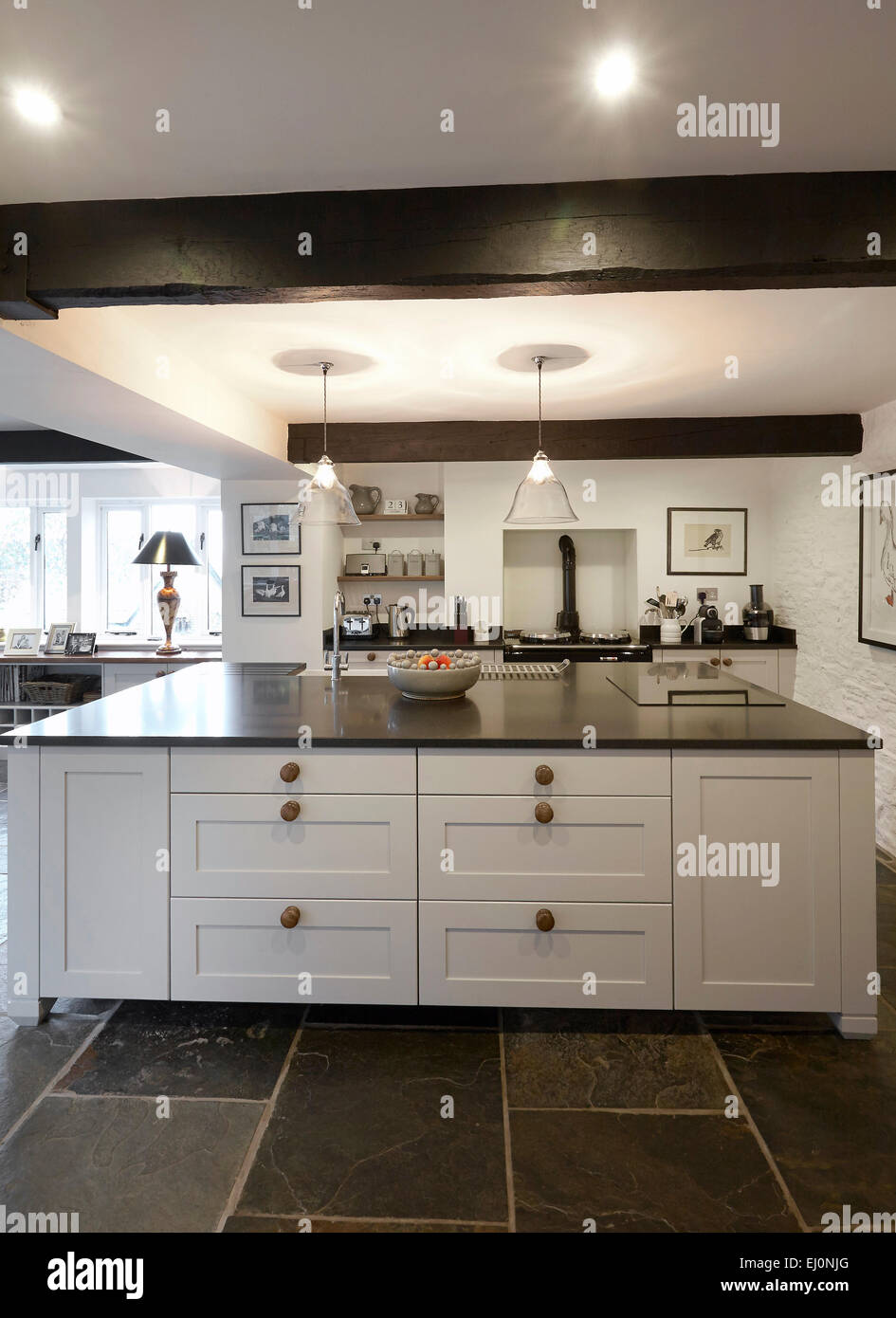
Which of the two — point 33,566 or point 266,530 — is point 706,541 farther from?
point 33,566

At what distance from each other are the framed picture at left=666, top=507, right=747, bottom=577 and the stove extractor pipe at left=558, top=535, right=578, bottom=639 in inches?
28.2

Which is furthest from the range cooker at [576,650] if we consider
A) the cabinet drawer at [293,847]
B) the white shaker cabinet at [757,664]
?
the cabinet drawer at [293,847]

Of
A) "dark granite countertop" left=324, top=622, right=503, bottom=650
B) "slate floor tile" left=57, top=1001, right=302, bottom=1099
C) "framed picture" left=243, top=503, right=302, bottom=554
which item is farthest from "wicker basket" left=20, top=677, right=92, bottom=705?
"slate floor tile" left=57, top=1001, right=302, bottom=1099

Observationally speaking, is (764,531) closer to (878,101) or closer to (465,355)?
(465,355)

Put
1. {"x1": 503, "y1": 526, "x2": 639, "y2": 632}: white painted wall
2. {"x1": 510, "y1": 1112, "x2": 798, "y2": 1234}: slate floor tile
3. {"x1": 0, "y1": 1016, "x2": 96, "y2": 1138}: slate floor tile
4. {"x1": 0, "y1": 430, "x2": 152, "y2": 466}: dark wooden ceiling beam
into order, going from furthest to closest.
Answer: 1. {"x1": 503, "y1": 526, "x2": 639, "y2": 632}: white painted wall
2. {"x1": 0, "y1": 430, "x2": 152, "y2": 466}: dark wooden ceiling beam
3. {"x1": 0, "y1": 1016, "x2": 96, "y2": 1138}: slate floor tile
4. {"x1": 510, "y1": 1112, "x2": 798, "y2": 1234}: slate floor tile

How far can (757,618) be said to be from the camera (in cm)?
559

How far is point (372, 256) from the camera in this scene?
83.5 inches

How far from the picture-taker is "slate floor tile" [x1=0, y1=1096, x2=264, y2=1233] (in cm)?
159

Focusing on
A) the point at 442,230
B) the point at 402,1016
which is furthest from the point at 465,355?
the point at 402,1016

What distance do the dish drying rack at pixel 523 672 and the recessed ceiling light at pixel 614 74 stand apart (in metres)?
2.24

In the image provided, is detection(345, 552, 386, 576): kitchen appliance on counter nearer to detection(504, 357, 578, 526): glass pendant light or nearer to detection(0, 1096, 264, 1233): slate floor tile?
detection(504, 357, 578, 526): glass pendant light

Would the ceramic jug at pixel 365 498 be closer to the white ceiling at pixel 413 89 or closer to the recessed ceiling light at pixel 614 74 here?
the white ceiling at pixel 413 89

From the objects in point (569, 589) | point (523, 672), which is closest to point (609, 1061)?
point (523, 672)

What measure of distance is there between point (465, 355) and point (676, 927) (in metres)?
2.61
